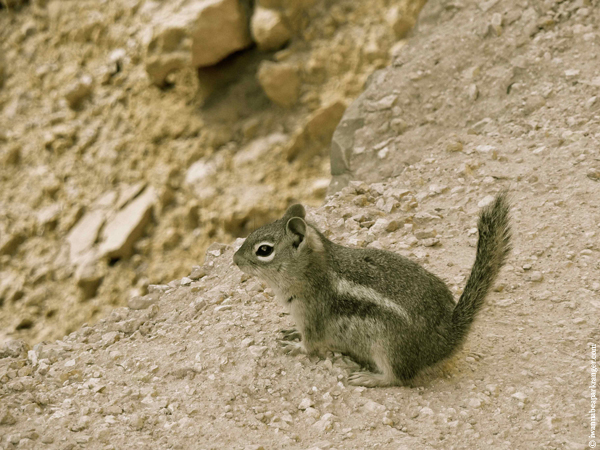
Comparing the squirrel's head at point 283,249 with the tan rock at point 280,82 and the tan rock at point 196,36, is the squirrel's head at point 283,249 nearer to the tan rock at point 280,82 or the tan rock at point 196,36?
the tan rock at point 280,82

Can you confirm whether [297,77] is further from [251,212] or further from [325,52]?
[251,212]

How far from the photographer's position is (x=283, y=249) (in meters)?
3.50

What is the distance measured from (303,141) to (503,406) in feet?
20.9

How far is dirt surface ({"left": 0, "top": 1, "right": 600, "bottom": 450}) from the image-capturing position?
10.2ft

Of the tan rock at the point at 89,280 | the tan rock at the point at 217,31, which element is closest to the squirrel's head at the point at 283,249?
the tan rock at the point at 89,280

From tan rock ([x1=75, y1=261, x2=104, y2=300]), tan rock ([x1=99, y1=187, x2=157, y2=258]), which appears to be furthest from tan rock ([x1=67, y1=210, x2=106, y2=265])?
tan rock ([x1=75, y1=261, x2=104, y2=300])

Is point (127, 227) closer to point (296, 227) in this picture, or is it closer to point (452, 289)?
point (296, 227)

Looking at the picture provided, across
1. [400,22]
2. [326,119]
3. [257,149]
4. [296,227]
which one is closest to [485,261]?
[296,227]

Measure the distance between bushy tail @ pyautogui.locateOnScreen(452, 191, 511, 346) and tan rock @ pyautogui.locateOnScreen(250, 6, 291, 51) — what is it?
270 inches

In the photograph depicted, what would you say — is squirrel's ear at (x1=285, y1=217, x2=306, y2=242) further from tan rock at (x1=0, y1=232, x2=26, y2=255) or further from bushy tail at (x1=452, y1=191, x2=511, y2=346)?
tan rock at (x1=0, y1=232, x2=26, y2=255)

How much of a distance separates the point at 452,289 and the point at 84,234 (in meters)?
6.65

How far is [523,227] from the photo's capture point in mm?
4277

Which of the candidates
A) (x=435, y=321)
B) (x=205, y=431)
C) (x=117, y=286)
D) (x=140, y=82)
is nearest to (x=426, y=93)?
(x=435, y=321)

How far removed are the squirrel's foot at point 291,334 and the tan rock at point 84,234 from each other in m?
5.89
